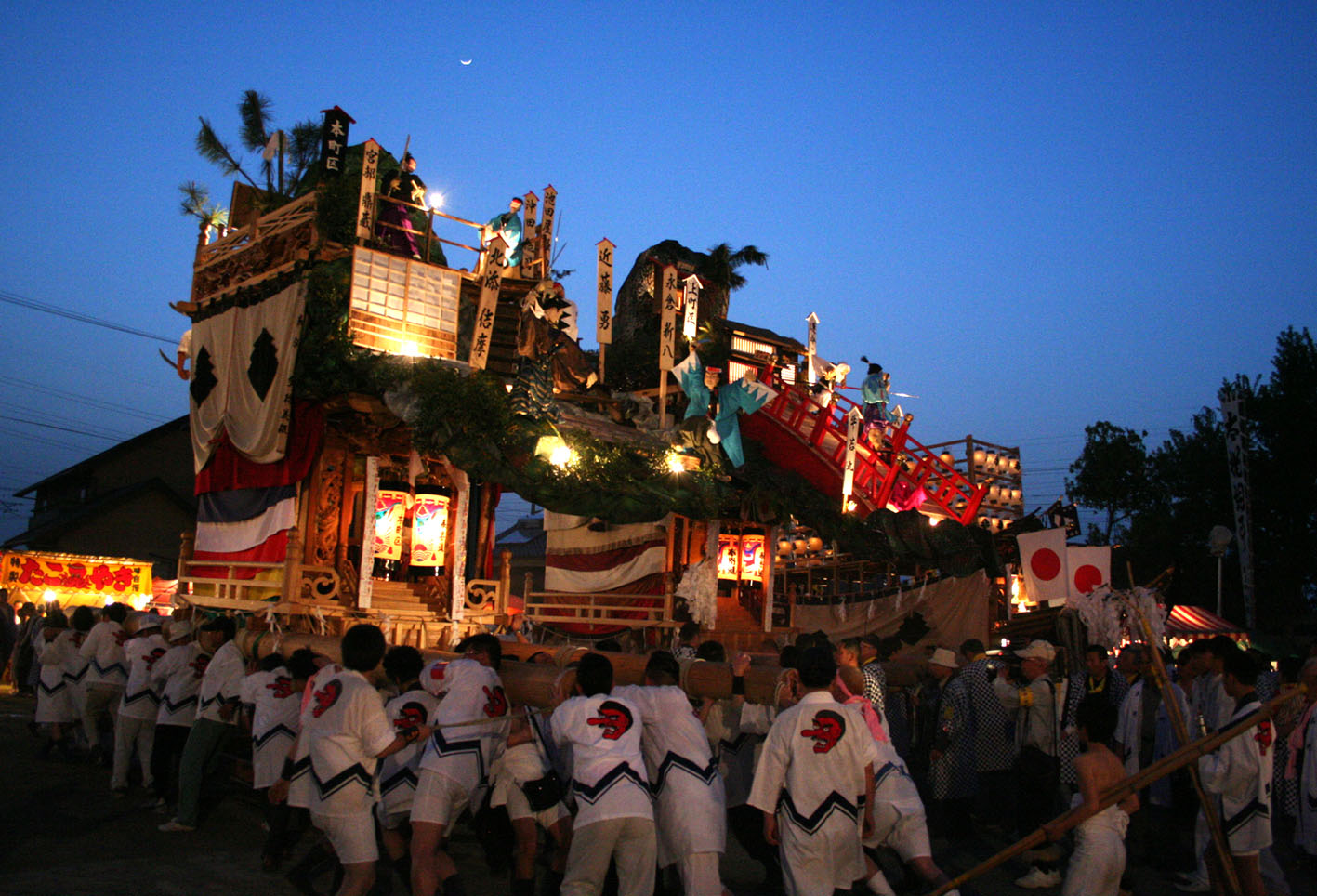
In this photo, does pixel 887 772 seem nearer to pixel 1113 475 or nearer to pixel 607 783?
pixel 607 783

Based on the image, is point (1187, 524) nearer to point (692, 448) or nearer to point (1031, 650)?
point (692, 448)

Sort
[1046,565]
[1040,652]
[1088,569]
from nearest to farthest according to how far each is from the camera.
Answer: [1040,652]
[1088,569]
[1046,565]

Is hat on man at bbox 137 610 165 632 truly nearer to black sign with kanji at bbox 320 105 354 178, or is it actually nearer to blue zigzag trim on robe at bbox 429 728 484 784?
blue zigzag trim on robe at bbox 429 728 484 784

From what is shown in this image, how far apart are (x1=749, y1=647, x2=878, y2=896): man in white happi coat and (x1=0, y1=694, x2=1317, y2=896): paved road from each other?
79.1 inches

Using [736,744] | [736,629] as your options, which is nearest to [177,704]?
[736,744]

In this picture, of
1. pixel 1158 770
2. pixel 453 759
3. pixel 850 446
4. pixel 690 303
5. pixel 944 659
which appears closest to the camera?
pixel 1158 770

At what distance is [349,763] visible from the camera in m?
5.27

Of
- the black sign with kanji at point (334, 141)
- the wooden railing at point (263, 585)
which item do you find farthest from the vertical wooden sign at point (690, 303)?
the wooden railing at point (263, 585)

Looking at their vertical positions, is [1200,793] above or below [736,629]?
below

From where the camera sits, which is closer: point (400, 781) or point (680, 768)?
point (680, 768)

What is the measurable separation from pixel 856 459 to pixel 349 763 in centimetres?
1445

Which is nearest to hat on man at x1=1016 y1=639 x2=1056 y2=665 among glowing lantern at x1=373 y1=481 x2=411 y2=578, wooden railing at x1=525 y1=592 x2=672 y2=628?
wooden railing at x1=525 y1=592 x2=672 y2=628

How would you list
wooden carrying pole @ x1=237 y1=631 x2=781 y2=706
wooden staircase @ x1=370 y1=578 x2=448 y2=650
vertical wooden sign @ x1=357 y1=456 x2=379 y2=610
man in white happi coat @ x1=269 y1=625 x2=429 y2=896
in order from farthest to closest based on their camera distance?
wooden staircase @ x1=370 y1=578 x2=448 y2=650
vertical wooden sign @ x1=357 y1=456 x2=379 y2=610
wooden carrying pole @ x1=237 y1=631 x2=781 y2=706
man in white happi coat @ x1=269 y1=625 x2=429 y2=896

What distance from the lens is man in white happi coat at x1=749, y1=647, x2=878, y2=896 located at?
4957 mm
